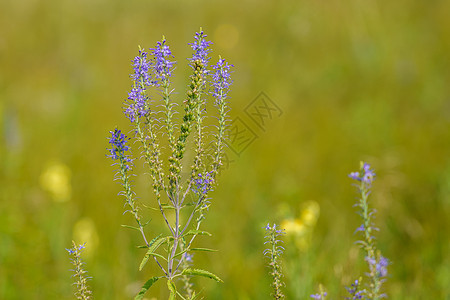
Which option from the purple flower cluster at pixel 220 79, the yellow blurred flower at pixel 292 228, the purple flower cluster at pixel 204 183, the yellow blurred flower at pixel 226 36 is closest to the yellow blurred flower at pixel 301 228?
the yellow blurred flower at pixel 292 228

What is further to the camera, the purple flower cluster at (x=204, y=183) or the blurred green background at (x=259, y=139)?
the blurred green background at (x=259, y=139)

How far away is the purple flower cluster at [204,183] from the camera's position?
157cm

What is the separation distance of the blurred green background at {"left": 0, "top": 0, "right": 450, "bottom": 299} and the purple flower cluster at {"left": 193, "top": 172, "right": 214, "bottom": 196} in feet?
2.45

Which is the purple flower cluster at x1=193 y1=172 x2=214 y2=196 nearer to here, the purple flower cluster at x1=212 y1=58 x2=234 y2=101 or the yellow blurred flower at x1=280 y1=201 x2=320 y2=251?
the purple flower cluster at x1=212 y1=58 x2=234 y2=101

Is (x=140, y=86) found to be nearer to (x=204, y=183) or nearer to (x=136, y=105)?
(x=136, y=105)

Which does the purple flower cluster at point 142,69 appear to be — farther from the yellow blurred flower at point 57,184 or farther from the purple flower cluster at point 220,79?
the yellow blurred flower at point 57,184

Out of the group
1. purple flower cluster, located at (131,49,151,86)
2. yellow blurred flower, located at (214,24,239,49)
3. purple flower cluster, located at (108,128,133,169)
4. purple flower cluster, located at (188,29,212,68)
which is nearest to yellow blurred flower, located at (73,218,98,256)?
purple flower cluster, located at (108,128,133,169)

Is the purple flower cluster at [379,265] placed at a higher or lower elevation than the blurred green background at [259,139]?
lower

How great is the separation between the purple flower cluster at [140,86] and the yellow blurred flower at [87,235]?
2397 mm

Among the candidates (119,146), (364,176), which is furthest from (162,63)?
(364,176)

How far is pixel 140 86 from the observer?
5.11 feet

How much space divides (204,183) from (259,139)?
13.2 ft

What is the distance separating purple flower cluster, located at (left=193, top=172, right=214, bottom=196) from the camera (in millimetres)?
1566

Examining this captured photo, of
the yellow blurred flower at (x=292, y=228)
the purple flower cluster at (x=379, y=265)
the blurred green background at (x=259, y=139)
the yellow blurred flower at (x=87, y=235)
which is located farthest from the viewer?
the yellow blurred flower at (x=87, y=235)
